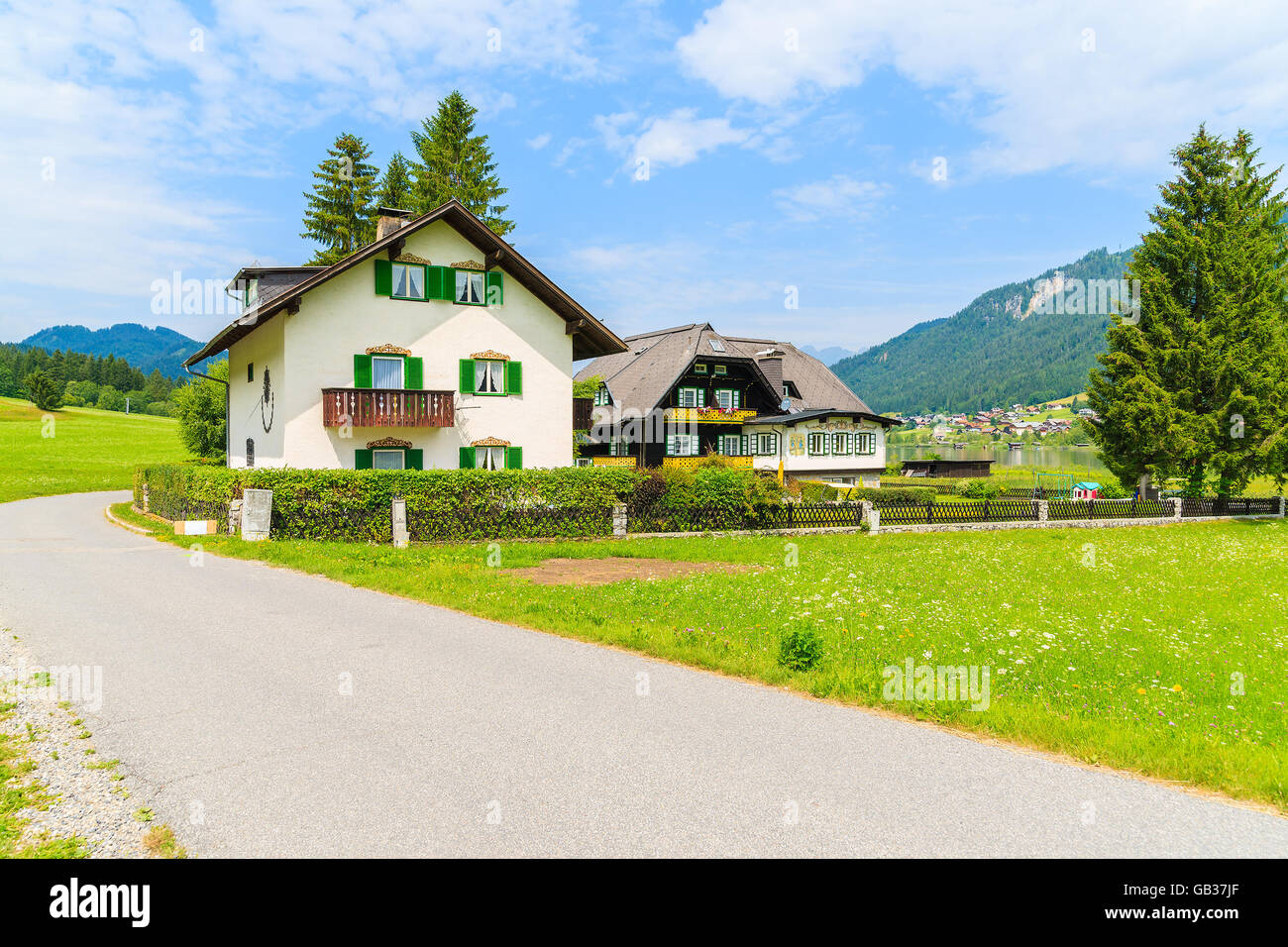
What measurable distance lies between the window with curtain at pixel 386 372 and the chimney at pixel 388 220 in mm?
5825

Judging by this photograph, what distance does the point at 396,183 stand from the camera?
5122 centimetres

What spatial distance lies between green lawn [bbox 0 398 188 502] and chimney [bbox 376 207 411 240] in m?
25.6

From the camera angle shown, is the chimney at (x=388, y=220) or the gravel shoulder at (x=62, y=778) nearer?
the gravel shoulder at (x=62, y=778)

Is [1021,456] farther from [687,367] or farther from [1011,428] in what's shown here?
[687,367]

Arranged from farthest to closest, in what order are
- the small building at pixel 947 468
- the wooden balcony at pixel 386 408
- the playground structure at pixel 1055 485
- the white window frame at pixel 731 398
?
the small building at pixel 947 468 → the white window frame at pixel 731 398 → the playground structure at pixel 1055 485 → the wooden balcony at pixel 386 408

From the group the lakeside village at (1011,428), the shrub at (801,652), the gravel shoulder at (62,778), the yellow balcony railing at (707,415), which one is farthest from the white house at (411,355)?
the lakeside village at (1011,428)

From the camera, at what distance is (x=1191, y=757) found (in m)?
5.75

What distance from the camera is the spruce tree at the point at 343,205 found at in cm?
4572

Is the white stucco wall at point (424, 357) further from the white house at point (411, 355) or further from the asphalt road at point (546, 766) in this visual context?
the asphalt road at point (546, 766)

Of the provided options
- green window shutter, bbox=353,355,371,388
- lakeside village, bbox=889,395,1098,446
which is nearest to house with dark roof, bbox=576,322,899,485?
green window shutter, bbox=353,355,371,388

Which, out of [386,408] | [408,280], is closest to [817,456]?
[408,280]

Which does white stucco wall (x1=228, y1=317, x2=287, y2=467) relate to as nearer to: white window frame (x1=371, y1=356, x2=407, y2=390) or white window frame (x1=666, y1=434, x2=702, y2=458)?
white window frame (x1=371, y1=356, x2=407, y2=390)

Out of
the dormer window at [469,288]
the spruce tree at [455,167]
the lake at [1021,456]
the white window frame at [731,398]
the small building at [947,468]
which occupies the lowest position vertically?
the small building at [947,468]

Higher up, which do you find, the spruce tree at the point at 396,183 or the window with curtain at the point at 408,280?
the spruce tree at the point at 396,183
